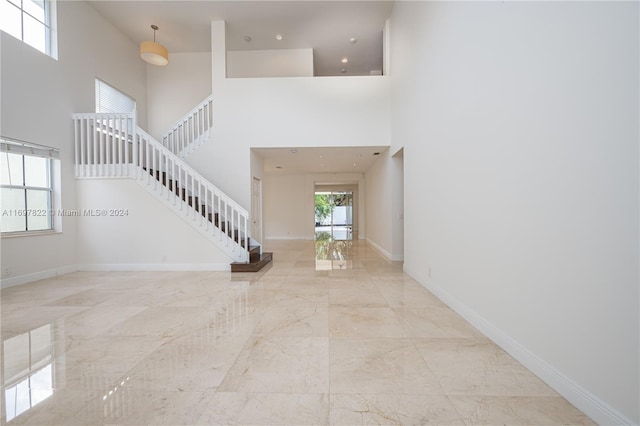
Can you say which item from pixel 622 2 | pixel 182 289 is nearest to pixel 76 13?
pixel 182 289

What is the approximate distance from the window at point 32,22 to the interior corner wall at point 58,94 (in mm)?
131

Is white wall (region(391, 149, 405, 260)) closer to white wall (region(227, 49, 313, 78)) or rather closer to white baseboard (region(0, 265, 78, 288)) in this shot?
white wall (region(227, 49, 313, 78))

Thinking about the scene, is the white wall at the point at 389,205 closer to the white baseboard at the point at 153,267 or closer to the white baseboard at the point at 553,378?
the white baseboard at the point at 553,378

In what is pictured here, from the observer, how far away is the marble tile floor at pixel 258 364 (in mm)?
1515

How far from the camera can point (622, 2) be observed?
132 cm

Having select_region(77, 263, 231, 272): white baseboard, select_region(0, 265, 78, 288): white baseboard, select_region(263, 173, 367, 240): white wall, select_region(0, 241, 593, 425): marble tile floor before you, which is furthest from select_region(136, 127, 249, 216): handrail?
select_region(263, 173, 367, 240): white wall

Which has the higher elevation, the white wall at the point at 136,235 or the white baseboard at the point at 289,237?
the white wall at the point at 136,235

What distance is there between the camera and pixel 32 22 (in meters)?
4.51

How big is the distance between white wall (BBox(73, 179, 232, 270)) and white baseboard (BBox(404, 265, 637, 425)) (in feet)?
13.9

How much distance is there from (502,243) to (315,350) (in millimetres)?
1743

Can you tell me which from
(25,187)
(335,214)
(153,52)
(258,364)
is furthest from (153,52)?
(335,214)

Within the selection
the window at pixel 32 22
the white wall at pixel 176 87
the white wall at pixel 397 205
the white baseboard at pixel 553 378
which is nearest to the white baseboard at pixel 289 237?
the white wall at pixel 397 205

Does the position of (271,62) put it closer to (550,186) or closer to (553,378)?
(550,186)

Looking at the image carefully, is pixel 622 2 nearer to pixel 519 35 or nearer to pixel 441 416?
pixel 519 35
